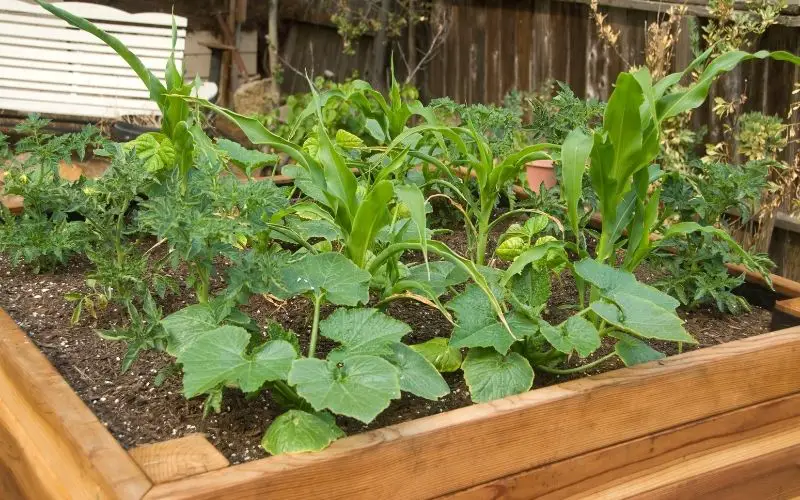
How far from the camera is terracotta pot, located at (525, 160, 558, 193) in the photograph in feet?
9.93

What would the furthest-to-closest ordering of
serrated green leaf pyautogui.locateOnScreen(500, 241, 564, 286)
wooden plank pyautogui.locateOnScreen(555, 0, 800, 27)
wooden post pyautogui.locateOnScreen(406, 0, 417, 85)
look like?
wooden post pyautogui.locateOnScreen(406, 0, 417, 85)
wooden plank pyautogui.locateOnScreen(555, 0, 800, 27)
serrated green leaf pyautogui.locateOnScreen(500, 241, 564, 286)

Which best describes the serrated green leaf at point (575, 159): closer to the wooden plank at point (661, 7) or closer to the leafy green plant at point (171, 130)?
the leafy green plant at point (171, 130)

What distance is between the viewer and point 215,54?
6258 millimetres

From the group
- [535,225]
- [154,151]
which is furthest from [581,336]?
[154,151]

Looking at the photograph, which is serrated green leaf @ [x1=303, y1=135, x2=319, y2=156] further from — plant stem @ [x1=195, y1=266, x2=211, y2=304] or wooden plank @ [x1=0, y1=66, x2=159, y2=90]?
wooden plank @ [x1=0, y1=66, x2=159, y2=90]

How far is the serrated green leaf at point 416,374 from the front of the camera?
1.42m

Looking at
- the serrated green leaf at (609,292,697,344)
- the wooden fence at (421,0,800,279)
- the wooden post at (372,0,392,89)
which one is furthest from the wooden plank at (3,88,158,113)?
the serrated green leaf at (609,292,697,344)

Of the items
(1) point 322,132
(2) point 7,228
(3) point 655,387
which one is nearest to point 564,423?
(3) point 655,387

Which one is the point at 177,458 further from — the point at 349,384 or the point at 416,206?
the point at 416,206

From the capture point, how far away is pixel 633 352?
5.28ft

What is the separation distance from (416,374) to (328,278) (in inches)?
8.9

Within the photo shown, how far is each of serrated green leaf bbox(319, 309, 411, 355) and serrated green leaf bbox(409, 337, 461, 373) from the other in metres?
0.16

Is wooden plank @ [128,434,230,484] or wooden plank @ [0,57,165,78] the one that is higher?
wooden plank @ [0,57,165,78]

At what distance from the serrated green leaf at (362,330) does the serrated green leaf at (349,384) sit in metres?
0.06
